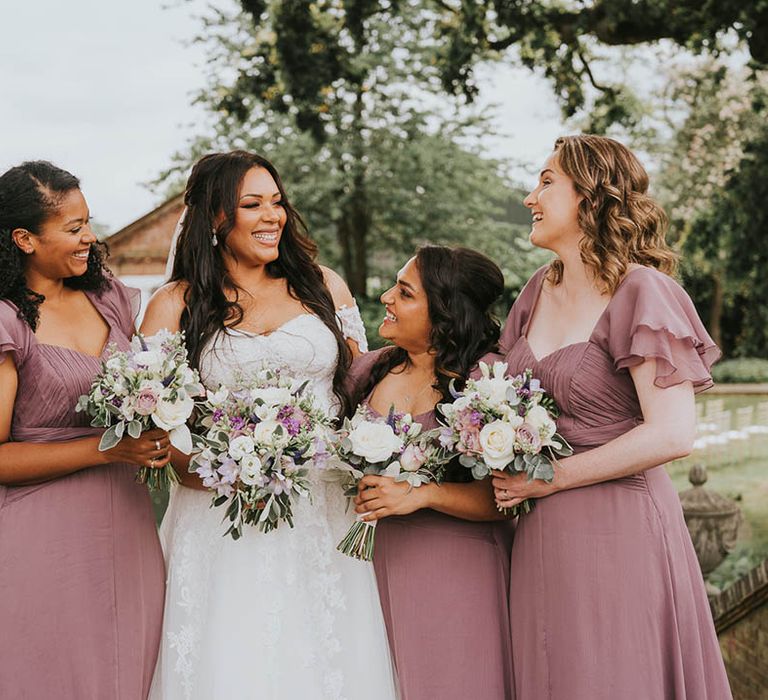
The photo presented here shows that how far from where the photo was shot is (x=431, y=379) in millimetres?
3822

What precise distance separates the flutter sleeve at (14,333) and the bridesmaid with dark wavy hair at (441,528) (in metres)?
1.28

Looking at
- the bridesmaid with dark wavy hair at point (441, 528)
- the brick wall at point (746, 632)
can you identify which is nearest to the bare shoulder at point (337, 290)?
the bridesmaid with dark wavy hair at point (441, 528)

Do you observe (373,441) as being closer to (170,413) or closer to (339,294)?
(170,413)

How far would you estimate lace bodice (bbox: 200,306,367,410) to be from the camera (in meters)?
3.76

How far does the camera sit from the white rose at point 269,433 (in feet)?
10.5

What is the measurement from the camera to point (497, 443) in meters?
3.19

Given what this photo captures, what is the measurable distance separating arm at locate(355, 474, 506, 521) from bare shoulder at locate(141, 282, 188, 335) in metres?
1.06

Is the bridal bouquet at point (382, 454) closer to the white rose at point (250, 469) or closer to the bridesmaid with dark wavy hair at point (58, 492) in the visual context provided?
Result: the white rose at point (250, 469)

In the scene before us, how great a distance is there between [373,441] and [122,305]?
4.07 feet

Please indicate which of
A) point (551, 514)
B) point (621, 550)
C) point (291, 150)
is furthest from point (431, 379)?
point (291, 150)

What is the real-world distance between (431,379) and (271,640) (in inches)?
45.9

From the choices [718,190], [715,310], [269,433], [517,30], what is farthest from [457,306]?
[715,310]

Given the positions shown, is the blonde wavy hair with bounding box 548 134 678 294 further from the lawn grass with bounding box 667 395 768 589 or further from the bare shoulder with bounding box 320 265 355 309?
the lawn grass with bounding box 667 395 768 589

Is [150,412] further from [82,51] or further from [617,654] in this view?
[82,51]
